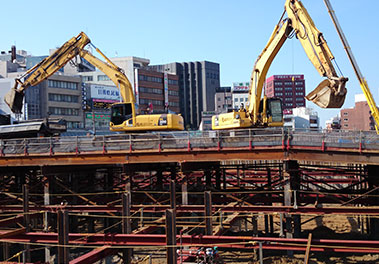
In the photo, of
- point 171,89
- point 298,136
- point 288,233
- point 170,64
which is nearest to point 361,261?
point 288,233

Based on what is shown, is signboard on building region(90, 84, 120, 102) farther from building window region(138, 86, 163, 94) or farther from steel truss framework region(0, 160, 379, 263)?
steel truss framework region(0, 160, 379, 263)

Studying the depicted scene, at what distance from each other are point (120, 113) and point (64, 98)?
6413cm

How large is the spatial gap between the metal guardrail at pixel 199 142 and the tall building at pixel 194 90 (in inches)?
5495

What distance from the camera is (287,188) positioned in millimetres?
25469

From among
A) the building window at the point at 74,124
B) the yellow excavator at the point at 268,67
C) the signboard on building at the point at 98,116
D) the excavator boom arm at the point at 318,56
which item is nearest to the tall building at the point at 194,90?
the signboard on building at the point at 98,116

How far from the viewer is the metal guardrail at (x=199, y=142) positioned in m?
24.6

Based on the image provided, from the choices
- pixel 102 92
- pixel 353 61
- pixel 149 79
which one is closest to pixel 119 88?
pixel 353 61

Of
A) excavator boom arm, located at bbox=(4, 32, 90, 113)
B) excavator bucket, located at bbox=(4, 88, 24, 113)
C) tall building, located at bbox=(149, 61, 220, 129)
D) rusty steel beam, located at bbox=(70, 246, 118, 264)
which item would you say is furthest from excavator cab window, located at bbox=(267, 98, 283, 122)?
tall building, located at bbox=(149, 61, 220, 129)

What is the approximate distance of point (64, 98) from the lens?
9350 cm

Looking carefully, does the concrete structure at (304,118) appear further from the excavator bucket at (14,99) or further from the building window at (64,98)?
the excavator bucket at (14,99)

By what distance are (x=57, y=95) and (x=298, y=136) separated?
76.2 m

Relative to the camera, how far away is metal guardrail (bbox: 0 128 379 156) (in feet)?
80.6

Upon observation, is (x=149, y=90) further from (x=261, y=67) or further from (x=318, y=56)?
(x=318, y=56)

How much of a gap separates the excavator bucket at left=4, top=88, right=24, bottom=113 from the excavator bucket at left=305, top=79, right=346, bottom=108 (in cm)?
2655
